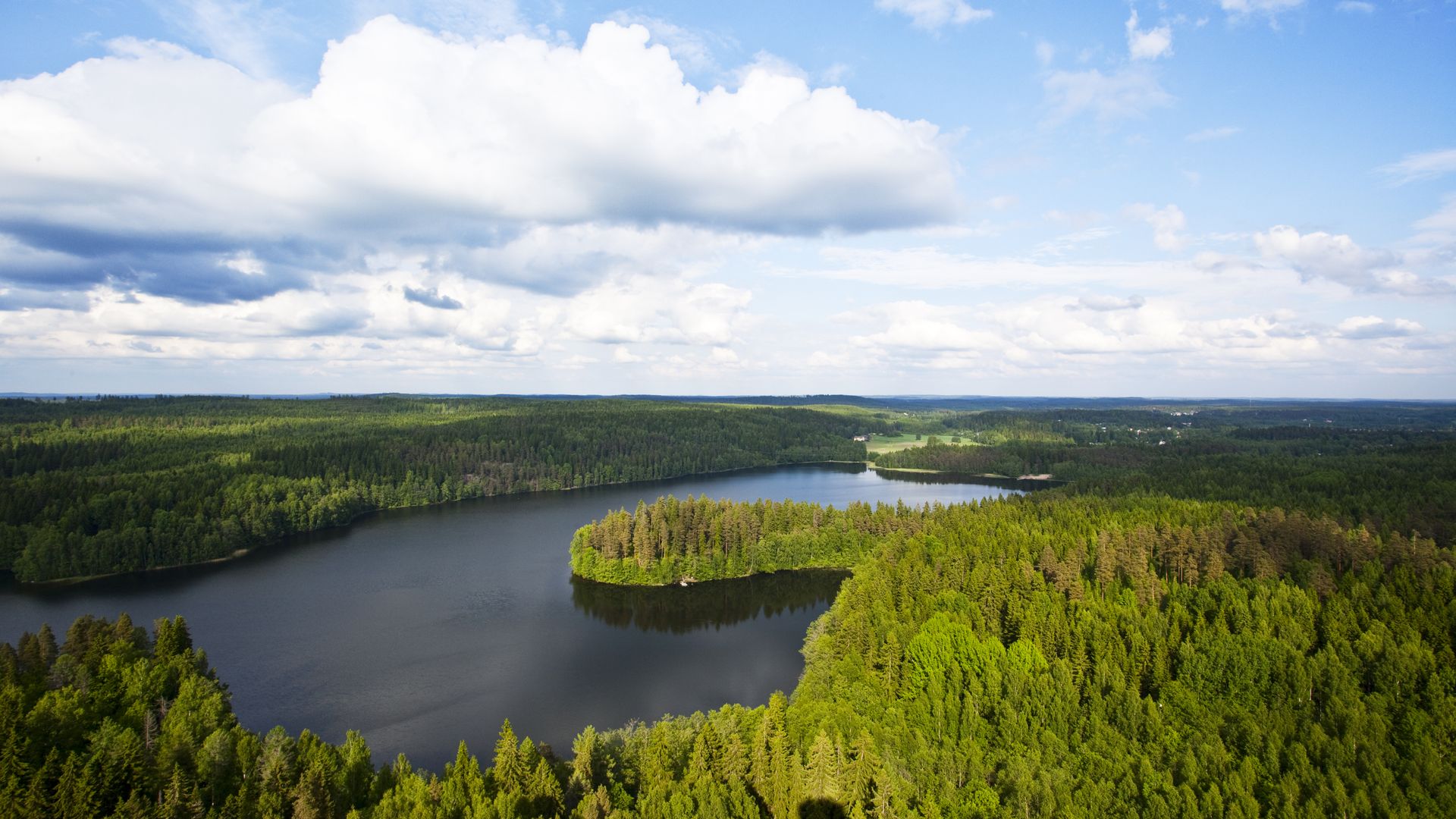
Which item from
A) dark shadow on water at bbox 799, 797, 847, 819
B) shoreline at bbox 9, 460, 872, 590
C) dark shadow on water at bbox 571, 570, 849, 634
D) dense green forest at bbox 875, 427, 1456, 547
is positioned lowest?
shoreline at bbox 9, 460, 872, 590

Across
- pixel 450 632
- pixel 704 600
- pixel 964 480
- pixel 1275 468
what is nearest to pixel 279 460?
pixel 450 632

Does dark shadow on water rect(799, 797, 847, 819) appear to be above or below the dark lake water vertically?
above

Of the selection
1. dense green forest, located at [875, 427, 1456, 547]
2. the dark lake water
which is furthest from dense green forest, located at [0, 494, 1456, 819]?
dense green forest, located at [875, 427, 1456, 547]

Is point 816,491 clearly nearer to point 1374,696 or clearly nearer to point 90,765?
point 1374,696

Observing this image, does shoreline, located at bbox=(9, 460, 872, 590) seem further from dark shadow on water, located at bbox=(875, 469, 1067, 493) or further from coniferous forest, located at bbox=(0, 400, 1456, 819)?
dark shadow on water, located at bbox=(875, 469, 1067, 493)

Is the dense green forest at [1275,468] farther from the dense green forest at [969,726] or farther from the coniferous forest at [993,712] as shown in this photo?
the dense green forest at [969,726]

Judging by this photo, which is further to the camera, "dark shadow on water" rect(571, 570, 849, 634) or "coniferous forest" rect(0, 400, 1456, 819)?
"dark shadow on water" rect(571, 570, 849, 634)
